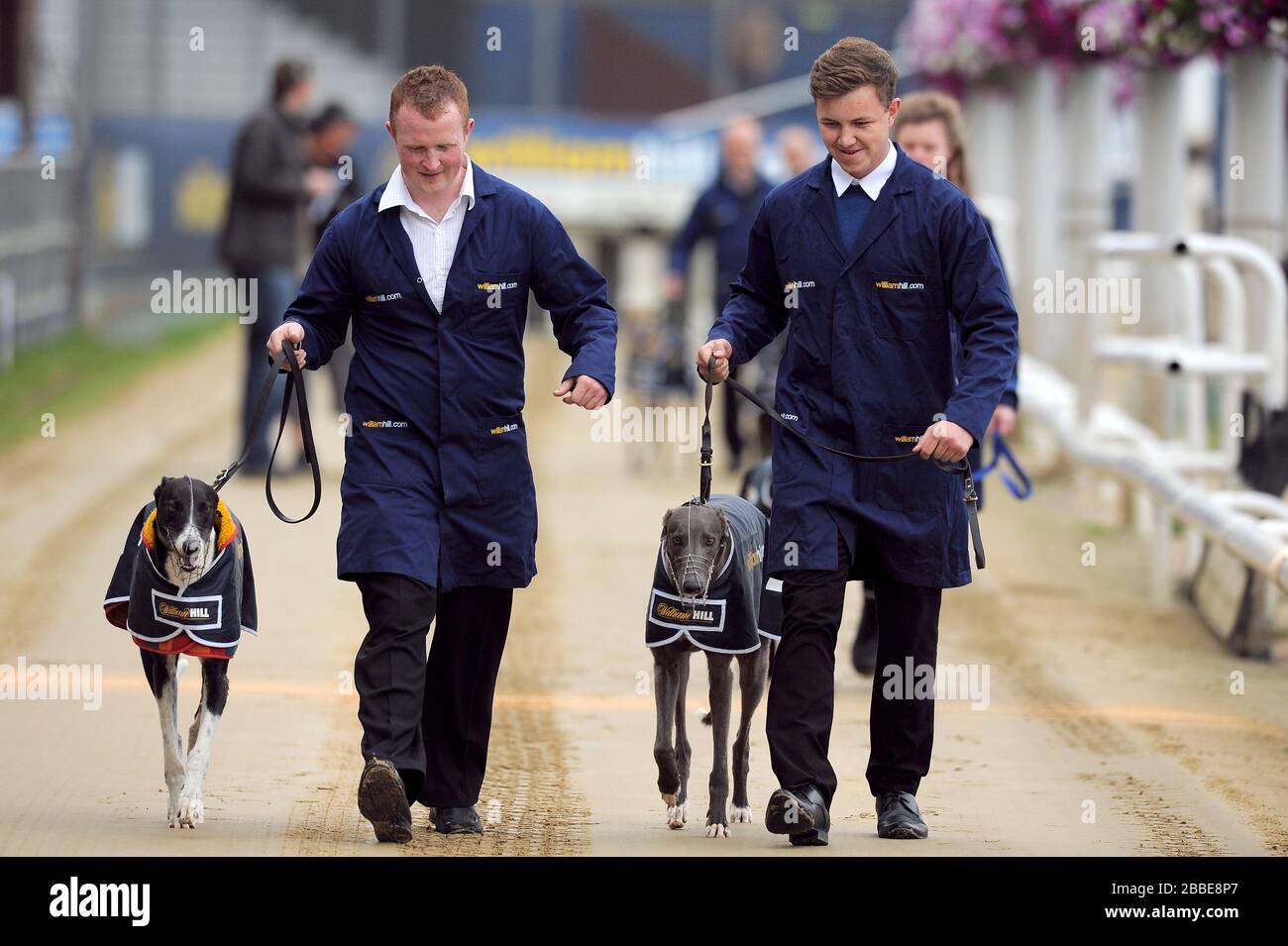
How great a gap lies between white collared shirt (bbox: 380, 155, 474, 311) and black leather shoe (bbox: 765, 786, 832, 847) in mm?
1525

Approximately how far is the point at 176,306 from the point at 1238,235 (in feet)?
70.4

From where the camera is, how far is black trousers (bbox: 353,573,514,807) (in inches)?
241

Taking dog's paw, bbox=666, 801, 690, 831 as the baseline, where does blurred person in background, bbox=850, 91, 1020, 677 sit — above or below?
above

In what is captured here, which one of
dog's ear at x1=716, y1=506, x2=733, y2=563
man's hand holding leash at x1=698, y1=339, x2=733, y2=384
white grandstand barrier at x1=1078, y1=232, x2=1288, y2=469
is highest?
white grandstand barrier at x1=1078, y1=232, x2=1288, y2=469

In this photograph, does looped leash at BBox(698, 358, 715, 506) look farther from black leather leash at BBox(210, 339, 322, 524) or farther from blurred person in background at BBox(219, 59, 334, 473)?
blurred person in background at BBox(219, 59, 334, 473)

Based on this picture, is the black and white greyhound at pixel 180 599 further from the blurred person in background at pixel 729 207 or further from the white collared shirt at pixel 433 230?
the blurred person in background at pixel 729 207

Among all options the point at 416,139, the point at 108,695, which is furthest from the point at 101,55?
the point at 416,139

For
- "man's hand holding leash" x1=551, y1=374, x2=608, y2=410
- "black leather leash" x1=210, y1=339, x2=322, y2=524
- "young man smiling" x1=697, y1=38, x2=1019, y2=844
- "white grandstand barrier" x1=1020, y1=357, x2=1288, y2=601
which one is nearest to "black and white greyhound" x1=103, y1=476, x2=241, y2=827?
"black leather leash" x1=210, y1=339, x2=322, y2=524

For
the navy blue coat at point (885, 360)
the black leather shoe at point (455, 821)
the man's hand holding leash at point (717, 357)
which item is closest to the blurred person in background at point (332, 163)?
the black leather shoe at point (455, 821)

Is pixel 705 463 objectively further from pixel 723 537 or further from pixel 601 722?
pixel 601 722

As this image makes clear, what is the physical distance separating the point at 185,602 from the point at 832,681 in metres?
1.65

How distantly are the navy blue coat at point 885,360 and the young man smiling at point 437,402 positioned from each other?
543 millimetres

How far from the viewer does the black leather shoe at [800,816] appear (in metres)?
5.97

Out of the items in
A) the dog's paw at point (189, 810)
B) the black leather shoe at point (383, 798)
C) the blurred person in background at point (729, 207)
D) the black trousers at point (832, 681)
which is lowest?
the dog's paw at point (189, 810)
